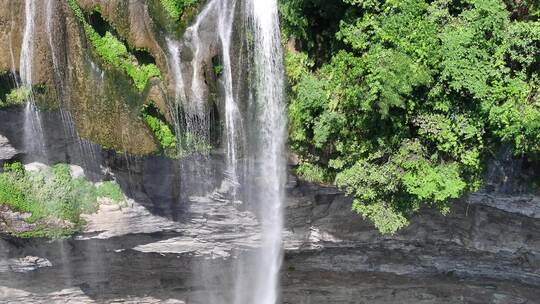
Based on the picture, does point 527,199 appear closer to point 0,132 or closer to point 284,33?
point 284,33

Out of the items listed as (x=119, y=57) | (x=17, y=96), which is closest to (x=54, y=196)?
(x=17, y=96)

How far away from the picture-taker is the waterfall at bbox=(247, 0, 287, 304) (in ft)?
30.8

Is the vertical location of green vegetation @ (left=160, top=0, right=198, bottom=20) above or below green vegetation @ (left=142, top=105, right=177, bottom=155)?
above

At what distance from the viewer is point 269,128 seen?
1038 cm

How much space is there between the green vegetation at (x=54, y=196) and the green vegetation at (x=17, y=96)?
183cm

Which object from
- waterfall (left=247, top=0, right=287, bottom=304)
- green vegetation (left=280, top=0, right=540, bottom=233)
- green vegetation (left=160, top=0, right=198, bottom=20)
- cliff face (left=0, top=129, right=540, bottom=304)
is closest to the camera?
green vegetation (left=280, top=0, right=540, bottom=233)

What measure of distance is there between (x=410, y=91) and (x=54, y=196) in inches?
332

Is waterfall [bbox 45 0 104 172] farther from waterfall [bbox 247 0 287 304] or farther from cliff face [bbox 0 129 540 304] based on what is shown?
waterfall [bbox 247 0 287 304]

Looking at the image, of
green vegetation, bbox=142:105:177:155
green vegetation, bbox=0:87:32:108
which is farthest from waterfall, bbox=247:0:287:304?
green vegetation, bbox=0:87:32:108

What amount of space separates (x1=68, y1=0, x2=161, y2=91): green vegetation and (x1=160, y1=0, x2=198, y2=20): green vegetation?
103cm

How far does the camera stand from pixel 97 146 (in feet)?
37.9

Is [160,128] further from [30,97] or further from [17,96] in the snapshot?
[17,96]

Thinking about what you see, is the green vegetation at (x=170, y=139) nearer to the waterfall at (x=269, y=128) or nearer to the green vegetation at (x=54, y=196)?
the waterfall at (x=269, y=128)

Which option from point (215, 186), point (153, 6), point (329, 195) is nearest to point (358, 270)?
point (329, 195)
